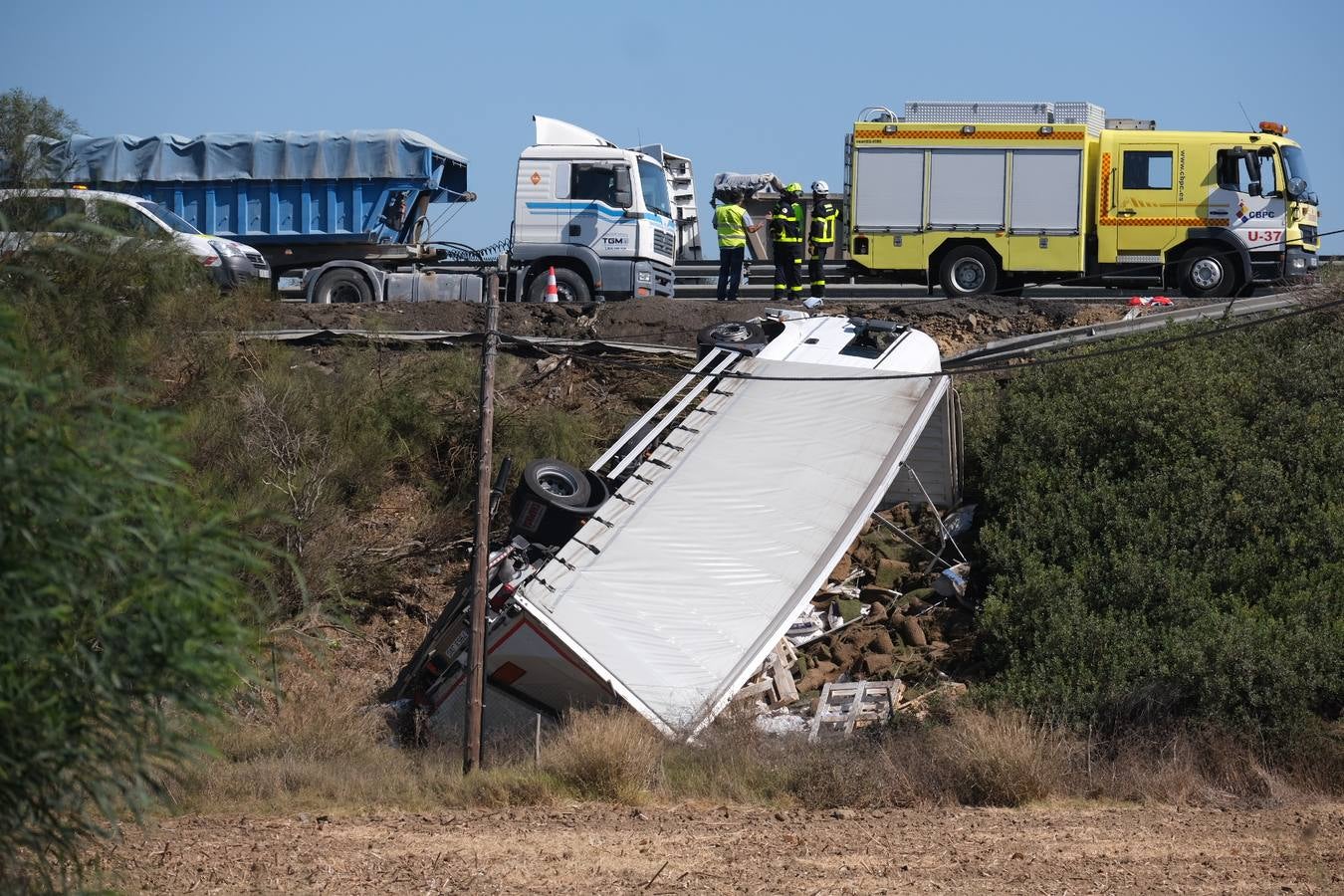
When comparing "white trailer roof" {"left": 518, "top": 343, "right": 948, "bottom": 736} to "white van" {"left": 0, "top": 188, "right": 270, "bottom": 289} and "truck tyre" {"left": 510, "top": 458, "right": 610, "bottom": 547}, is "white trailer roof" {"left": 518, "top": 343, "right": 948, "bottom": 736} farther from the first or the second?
"white van" {"left": 0, "top": 188, "right": 270, "bottom": 289}

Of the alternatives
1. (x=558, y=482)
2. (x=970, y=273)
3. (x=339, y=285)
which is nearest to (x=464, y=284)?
(x=339, y=285)

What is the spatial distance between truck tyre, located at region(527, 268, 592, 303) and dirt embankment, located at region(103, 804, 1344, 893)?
1091 centimetres

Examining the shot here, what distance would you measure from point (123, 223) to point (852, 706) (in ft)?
34.0

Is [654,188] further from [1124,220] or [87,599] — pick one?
[87,599]

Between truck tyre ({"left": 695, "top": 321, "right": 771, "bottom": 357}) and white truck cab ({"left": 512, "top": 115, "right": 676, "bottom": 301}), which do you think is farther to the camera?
white truck cab ({"left": 512, "top": 115, "right": 676, "bottom": 301})

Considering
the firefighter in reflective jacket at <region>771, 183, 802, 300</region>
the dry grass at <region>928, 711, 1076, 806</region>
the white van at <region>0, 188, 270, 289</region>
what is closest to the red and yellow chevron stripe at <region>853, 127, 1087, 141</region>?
the firefighter in reflective jacket at <region>771, 183, 802, 300</region>

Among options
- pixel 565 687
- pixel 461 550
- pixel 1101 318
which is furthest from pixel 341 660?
pixel 1101 318

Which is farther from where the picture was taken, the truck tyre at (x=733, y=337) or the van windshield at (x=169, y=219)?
the van windshield at (x=169, y=219)

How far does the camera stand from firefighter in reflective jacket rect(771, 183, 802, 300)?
18547mm

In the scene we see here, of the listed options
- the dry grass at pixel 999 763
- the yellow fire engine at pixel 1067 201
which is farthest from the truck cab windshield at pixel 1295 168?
the dry grass at pixel 999 763

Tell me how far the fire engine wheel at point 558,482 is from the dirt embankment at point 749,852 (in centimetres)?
404

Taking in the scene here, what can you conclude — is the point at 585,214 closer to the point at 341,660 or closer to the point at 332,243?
the point at 332,243

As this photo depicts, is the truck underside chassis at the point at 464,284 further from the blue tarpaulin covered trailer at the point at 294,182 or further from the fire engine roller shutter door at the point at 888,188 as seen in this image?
the fire engine roller shutter door at the point at 888,188

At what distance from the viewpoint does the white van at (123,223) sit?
1216 cm
